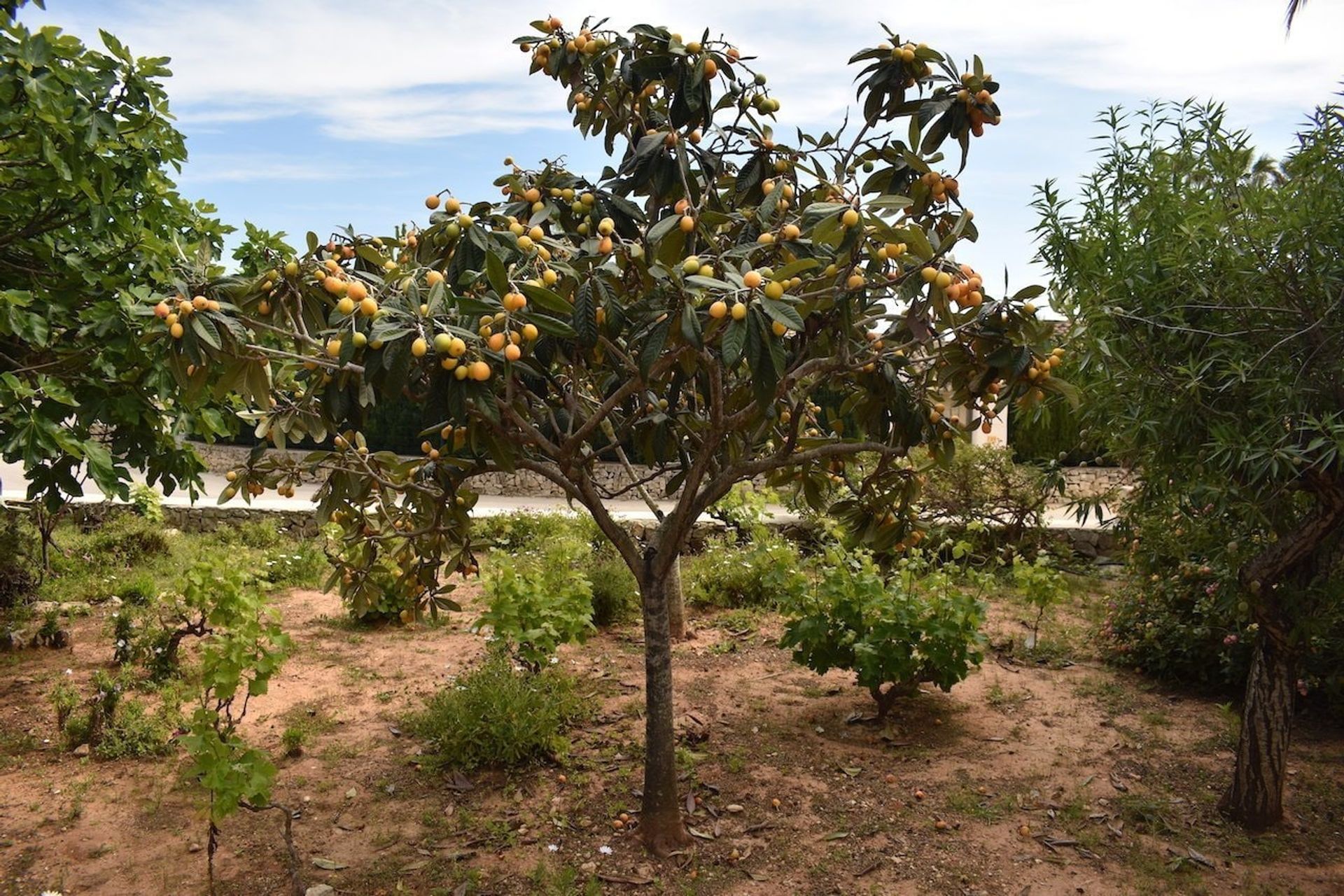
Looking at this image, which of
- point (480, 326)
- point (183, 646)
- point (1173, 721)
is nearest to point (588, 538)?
point (183, 646)

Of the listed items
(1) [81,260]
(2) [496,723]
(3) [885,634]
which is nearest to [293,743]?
(2) [496,723]

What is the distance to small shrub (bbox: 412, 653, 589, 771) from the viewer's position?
4.39 m

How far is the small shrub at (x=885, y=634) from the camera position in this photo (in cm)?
Result: 472

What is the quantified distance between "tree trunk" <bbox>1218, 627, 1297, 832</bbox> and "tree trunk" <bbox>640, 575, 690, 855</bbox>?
7.22ft

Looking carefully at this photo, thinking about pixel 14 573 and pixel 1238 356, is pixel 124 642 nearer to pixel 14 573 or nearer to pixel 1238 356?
pixel 14 573

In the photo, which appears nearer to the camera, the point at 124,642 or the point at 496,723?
the point at 496,723

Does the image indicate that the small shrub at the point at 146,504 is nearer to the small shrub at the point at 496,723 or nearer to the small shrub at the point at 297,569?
the small shrub at the point at 297,569

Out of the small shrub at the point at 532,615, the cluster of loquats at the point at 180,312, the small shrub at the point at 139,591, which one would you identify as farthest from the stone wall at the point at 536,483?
the cluster of loquats at the point at 180,312

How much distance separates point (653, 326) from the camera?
2738 millimetres

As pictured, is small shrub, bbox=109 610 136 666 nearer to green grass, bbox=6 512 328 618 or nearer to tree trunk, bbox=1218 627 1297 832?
green grass, bbox=6 512 328 618

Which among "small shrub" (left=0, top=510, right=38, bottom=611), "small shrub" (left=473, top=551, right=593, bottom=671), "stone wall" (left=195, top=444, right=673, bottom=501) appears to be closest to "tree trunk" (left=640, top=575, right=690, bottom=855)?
"small shrub" (left=473, top=551, right=593, bottom=671)

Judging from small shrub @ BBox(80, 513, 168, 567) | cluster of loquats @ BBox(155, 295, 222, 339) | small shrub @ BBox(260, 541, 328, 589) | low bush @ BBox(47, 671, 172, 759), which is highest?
cluster of loquats @ BBox(155, 295, 222, 339)

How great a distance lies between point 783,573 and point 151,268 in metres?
3.35

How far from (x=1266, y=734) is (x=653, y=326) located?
2987 millimetres
